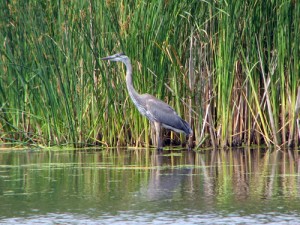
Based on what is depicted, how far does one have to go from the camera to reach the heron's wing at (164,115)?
9.59m

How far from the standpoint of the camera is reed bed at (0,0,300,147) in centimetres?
958

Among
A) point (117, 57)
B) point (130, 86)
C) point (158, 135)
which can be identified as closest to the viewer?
point (117, 57)

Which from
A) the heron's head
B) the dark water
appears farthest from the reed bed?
the dark water

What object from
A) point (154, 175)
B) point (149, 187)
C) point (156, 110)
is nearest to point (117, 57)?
point (156, 110)

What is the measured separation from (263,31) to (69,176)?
325cm

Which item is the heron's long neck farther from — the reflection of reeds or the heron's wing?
the reflection of reeds

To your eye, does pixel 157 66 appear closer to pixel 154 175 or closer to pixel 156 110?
pixel 156 110

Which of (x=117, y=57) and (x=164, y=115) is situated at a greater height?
(x=117, y=57)

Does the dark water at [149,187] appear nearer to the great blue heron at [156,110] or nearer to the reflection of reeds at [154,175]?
the reflection of reeds at [154,175]

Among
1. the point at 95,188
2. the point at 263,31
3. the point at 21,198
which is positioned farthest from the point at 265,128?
the point at 21,198

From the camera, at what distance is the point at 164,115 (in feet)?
31.7

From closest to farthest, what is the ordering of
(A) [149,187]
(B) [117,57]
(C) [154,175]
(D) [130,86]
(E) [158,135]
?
(A) [149,187] < (C) [154,175] < (B) [117,57] < (E) [158,135] < (D) [130,86]

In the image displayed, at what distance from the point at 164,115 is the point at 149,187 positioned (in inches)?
116

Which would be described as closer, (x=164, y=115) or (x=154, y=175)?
(x=154, y=175)
